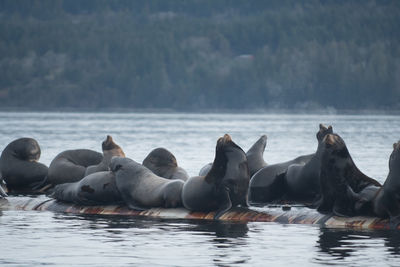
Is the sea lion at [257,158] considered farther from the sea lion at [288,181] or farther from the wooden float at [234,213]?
the wooden float at [234,213]

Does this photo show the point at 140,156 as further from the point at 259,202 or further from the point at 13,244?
the point at 13,244

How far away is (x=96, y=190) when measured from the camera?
18156 millimetres

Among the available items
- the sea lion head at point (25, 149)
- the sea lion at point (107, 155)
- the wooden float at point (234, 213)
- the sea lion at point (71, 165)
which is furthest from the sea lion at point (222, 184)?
the sea lion head at point (25, 149)

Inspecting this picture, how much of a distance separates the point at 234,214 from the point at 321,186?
4.78ft

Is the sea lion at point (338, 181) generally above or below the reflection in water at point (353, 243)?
above

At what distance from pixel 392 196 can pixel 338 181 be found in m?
1.16

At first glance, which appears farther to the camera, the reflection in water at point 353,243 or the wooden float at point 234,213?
the wooden float at point 234,213

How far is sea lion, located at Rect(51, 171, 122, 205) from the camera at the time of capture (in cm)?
1814

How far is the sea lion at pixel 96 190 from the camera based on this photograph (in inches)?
714

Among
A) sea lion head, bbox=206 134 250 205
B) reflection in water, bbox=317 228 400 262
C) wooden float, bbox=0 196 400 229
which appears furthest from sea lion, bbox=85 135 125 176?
reflection in water, bbox=317 228 400 262

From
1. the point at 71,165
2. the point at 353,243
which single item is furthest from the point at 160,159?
the point at 353,243

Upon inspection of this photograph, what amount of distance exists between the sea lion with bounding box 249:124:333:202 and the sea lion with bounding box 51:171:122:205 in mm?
2368

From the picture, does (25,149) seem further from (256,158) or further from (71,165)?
(256,158)

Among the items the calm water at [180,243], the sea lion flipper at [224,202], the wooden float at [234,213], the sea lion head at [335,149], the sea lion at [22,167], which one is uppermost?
the sea lion head at [335,149]
